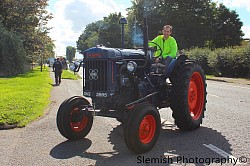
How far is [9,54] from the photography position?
2955 centimetres

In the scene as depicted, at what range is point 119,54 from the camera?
6.36 meters

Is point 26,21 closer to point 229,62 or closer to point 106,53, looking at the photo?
point 229,62

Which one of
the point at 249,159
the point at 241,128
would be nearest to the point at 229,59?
the point at 241,128

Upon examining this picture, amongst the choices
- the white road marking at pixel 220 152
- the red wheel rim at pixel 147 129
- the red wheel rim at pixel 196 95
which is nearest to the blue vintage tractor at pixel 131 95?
the red wheel rim at pixel 147 129

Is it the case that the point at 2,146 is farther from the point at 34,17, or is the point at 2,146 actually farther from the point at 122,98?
the point at 34,17

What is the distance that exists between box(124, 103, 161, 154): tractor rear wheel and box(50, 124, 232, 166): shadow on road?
162mm

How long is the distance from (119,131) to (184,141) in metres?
1.58

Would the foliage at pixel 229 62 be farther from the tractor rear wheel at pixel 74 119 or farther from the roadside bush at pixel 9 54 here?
the tractor rear wheel at pixel 74 119

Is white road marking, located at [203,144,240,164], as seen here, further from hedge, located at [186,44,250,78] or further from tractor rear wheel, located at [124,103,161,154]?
hedge, located at [186,44,250,78]

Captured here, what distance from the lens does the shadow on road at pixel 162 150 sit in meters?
5.24

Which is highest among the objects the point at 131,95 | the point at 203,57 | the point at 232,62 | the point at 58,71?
the point at 203,57

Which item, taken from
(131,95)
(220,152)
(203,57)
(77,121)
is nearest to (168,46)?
(131,95)

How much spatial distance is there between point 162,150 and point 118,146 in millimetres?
828

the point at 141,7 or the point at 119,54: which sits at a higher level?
the point at 141,7
